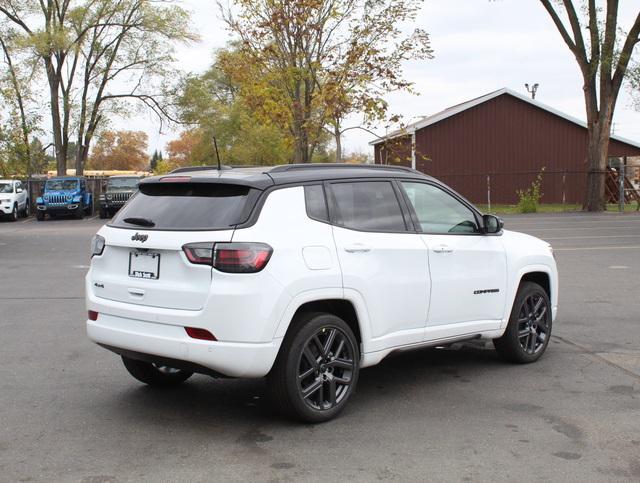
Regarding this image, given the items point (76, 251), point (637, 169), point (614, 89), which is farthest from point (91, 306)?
point (637, 169)

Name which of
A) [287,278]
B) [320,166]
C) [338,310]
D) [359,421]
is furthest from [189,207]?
[359,421]

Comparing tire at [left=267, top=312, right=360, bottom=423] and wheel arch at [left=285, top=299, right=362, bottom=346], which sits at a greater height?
wheel arch at [left=285, top=299, right=362, bottom=346]

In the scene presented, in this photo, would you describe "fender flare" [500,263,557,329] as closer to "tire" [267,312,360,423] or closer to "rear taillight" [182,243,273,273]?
"tire" [267,312,360,423]

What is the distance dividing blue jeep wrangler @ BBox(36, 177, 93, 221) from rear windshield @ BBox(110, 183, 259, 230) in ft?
100

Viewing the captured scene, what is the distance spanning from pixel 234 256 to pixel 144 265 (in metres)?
0.73

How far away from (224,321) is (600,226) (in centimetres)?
2202

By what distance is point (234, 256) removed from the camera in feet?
15.6

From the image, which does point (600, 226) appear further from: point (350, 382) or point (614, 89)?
point (350, 382)

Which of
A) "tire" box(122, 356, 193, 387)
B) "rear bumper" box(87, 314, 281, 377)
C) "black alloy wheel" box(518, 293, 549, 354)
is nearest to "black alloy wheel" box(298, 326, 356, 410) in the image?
"rear bumper" box(87, 314, 281, 377)

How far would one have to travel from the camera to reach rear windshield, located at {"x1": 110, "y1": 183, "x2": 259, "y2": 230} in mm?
4965

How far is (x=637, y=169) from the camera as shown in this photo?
39.6 metres

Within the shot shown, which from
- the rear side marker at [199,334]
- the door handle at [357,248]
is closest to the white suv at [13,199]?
the door handle at [357,248]

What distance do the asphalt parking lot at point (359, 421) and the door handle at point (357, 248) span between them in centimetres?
111

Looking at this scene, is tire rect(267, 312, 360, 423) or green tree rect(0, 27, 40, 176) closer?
tire rect(267, 312, 360, 423)
